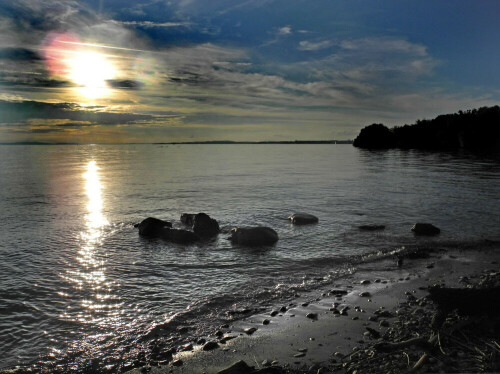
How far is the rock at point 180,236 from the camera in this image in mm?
17316

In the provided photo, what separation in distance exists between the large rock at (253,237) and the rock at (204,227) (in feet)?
5.66

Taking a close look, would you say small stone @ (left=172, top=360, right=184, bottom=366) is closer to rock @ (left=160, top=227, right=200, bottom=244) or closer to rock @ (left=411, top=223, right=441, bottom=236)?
rock @ (left=160, top=227, right=200, bottom=244)

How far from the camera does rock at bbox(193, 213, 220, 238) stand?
60.5ft

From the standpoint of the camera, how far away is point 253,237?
1667cm

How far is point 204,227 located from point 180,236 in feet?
5.21

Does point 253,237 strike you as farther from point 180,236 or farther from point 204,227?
point 180,236

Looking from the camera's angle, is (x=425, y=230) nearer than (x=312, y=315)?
No

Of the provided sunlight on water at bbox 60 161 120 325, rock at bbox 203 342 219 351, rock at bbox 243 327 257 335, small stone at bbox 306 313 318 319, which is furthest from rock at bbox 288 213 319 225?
rock at bbox 203 342 219 351

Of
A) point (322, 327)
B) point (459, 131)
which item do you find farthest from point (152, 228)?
point (459, 131)

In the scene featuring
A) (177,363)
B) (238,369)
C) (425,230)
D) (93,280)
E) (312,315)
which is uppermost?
(238,369)

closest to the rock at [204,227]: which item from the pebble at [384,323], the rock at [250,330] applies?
the rock at [250,330]

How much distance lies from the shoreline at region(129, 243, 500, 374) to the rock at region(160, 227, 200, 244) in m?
7.79

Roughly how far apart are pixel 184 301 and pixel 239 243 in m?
6.36

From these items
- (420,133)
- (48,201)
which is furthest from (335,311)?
(420,133)
